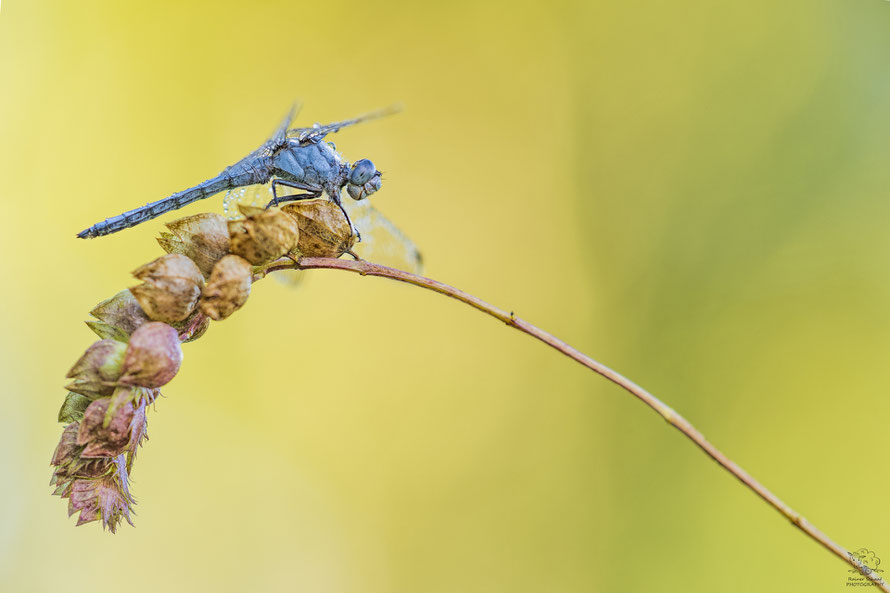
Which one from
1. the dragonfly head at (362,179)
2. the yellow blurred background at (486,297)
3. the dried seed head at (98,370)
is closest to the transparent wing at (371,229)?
the dragonfly head at (362,179)

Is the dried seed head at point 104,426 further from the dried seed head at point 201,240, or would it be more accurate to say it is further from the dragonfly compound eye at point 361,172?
the dragonfly compound eye at point 361,172

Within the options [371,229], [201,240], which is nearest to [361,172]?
[371,229]

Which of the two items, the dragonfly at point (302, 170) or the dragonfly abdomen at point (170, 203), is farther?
the dragonfly at point (302, 170)

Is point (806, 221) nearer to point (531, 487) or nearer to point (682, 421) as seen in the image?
point (531, 487)

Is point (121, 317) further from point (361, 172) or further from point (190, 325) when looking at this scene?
point (361, 172)

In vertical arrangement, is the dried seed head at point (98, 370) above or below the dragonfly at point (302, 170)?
below
